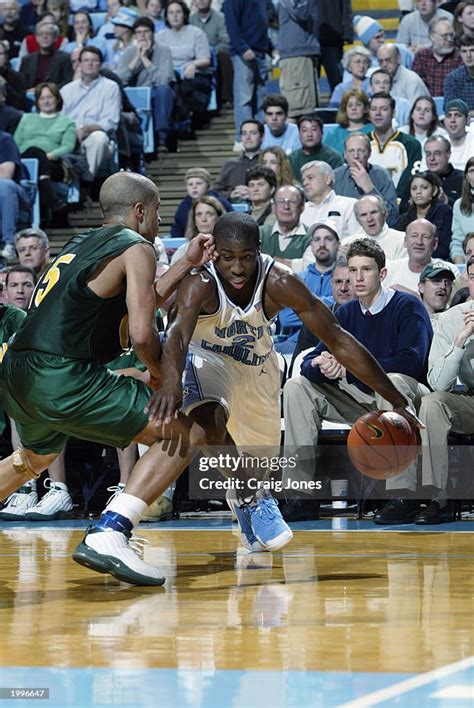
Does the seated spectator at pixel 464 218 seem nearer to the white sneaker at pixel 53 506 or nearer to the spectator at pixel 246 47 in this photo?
the white sneaker at pixel 53 506

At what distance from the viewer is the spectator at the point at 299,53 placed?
12.5m

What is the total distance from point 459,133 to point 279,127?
6.16 ft

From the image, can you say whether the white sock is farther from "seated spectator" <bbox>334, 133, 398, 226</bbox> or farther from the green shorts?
"seated spectator" <bbox>334, 133, 398, 226</bbox>

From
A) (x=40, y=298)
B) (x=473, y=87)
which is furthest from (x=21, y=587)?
(x=473, y=87)

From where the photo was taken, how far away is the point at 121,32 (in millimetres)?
14289

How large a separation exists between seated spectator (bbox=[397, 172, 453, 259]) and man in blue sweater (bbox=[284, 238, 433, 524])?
1.92 m

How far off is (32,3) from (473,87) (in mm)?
6677

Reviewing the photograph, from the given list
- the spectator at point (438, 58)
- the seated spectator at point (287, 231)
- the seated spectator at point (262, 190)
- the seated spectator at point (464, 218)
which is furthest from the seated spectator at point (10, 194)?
the spectator at point (438, 58)

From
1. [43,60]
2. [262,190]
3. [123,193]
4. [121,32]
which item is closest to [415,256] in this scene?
[262,190]

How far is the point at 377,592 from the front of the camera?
16.0 ft

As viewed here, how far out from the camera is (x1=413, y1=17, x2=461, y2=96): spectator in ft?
39.9

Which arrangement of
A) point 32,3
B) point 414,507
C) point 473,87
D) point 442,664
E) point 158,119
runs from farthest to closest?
1. point 32,3
2. point 158,119
3. point 473,87
4. point 414,507
5. point 442,664

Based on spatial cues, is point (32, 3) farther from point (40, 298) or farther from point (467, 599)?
point (467, 599)

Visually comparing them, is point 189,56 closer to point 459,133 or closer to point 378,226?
point 459,133
